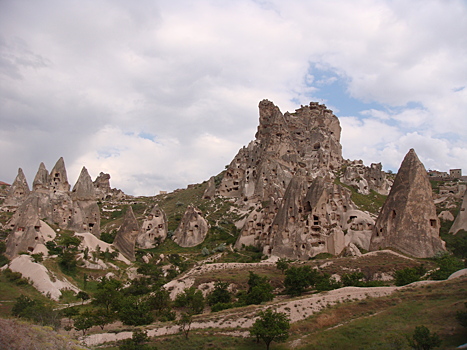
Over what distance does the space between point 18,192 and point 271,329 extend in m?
68.3

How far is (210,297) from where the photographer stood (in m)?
33.3

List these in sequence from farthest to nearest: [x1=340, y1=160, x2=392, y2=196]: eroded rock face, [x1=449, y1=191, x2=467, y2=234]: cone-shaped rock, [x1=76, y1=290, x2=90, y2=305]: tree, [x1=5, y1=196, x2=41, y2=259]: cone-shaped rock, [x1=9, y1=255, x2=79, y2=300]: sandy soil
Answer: [x1=340, y1=160, x2=392, y2=196]: eroded rock face < [x1=449, y1=191, x2=467, y2=234]: cone-shaped rock < [x1=5, y1=196, x2=41, y2=259]: cone-shaped rock < [x1=9, y1=255, x2=79, y2=300]: sandy soil < [x1=76, y1=290, x2=90, y2=305]: tree

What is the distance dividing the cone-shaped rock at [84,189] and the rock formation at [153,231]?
879 cm

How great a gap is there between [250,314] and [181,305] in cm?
867

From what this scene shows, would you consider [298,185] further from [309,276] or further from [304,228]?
[309,276]

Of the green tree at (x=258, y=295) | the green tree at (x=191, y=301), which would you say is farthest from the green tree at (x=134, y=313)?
the green tree at (x=258, y=295)

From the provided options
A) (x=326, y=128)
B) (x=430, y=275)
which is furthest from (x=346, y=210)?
(x=326, y=128)

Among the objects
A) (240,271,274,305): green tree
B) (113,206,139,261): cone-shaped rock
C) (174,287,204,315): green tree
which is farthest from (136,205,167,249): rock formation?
(240,271,274,305): green tree

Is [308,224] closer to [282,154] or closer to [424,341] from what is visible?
[424,341]

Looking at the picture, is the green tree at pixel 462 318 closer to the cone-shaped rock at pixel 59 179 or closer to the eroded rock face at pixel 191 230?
the eroded rock face at pixel 191 230

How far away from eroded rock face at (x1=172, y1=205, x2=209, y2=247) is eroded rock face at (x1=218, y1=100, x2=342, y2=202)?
37.2 ft

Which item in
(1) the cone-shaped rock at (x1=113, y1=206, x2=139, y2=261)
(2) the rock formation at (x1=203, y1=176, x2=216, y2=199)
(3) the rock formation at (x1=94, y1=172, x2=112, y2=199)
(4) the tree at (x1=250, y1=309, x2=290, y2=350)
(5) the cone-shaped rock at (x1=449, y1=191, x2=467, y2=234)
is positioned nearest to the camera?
(4) the tree at (x1=250, y1=309, x2=290, y2=350)

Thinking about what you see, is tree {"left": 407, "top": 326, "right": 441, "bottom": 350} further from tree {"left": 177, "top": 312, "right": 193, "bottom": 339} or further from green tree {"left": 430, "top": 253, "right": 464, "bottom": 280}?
green tree {"left": 430, "top": 253, "right": 464, "bottom": 280}

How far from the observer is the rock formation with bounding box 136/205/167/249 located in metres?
59.0
